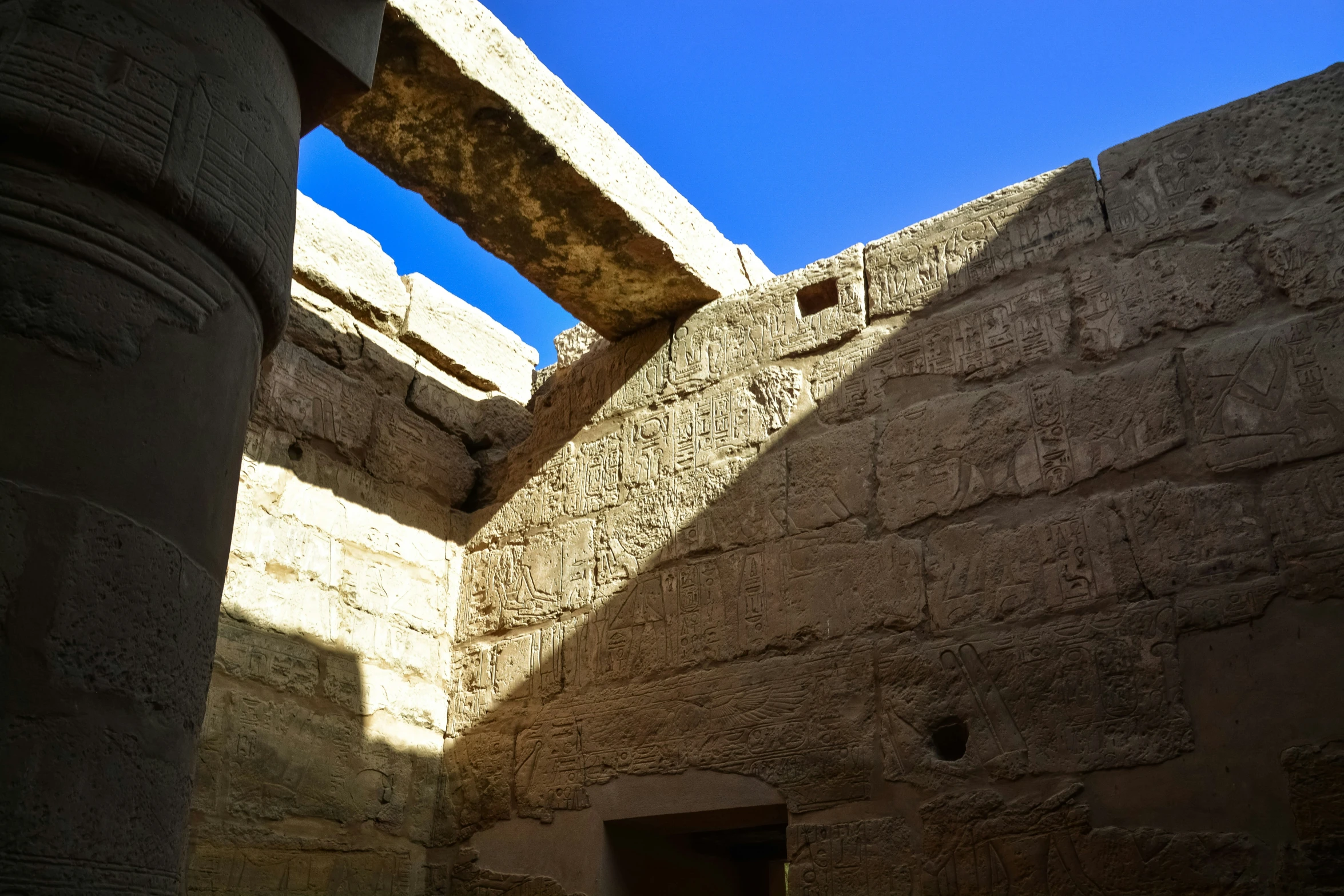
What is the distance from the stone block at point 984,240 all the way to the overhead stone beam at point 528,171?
0.94 m

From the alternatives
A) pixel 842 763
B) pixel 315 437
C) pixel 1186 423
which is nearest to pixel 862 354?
pixel 1186 423

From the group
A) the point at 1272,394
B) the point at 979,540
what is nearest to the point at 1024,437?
the point at 979,540

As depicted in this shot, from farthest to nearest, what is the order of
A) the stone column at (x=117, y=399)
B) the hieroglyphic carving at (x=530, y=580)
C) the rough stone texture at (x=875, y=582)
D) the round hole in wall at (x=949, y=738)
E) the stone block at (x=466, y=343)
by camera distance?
the stone block at (x=466, y=343)
the hieroglyphic carving at (x=530, y=580)
the round hole in wall at (x=949, y=738)
the rough stone texture at (x=875, y=582)
the stone column at (x=117, y=399)

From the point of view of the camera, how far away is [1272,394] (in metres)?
3.55

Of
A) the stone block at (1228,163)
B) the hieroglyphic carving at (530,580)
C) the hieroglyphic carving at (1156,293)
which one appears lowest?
the hieroglyphic carving at (530,580)

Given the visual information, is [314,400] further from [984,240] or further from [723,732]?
[984,240]

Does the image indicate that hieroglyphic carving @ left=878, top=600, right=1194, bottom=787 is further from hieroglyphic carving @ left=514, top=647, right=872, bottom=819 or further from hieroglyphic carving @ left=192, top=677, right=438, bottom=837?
hieroglyphic carving @ left=192, top=677, right=438, bottom=837

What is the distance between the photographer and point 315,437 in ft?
16.5

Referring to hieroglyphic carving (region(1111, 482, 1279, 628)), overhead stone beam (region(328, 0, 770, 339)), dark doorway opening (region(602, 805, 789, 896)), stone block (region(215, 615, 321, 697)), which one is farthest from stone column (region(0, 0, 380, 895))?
hieroglyphic carving (region(1111, 482, 1279, 628))

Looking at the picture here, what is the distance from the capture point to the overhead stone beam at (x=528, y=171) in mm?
4246

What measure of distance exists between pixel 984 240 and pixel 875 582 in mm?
1424

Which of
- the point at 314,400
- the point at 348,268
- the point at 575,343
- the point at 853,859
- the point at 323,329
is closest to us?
the point at 853,859

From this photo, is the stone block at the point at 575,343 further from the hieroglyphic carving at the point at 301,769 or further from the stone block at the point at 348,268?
the hieroglyphic carving at the point at 301,769

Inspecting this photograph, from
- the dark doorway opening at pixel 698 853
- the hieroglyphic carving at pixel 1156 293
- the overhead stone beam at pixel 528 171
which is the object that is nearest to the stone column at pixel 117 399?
the overhead stone beam at pixel 528 171
